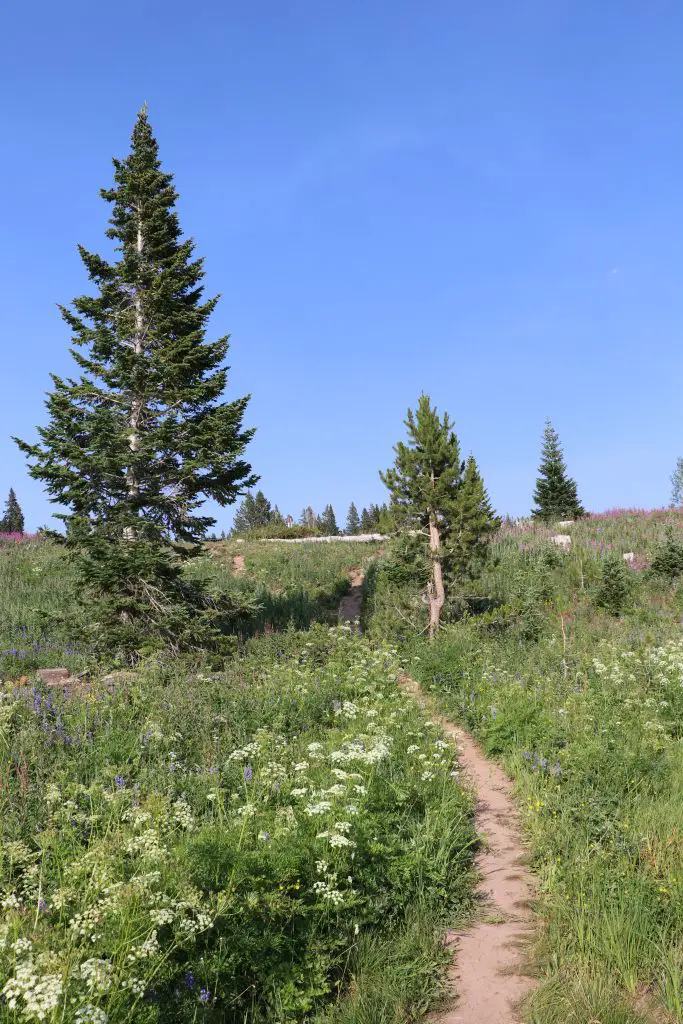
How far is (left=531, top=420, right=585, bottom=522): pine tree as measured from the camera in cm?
4035

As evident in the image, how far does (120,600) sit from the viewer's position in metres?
13.0

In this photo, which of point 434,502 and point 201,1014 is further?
point 434,502

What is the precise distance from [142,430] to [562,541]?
61.9ft

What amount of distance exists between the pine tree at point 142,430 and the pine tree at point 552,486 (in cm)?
3035

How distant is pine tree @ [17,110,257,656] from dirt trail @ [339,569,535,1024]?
8028 mm

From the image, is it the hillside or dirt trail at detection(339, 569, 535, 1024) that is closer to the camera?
the hillside

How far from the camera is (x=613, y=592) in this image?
17516 mm

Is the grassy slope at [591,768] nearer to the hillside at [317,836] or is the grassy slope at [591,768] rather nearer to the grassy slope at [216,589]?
the hillside at [317,836]

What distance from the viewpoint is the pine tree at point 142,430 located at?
12.9m

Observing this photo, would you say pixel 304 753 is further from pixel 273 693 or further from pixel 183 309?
pixel 183 309

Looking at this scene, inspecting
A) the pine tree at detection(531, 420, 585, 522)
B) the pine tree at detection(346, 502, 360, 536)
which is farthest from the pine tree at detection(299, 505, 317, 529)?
the pine tree at detection(531, 420, 585, 522)

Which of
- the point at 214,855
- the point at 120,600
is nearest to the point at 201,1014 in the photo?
the point at 214,855

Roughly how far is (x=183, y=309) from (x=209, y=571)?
15067 millimetres

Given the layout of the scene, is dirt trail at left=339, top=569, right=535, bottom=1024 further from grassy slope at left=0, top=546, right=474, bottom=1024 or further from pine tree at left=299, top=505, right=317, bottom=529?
pine tree at left=299, top=505, right=317, bottom=529
